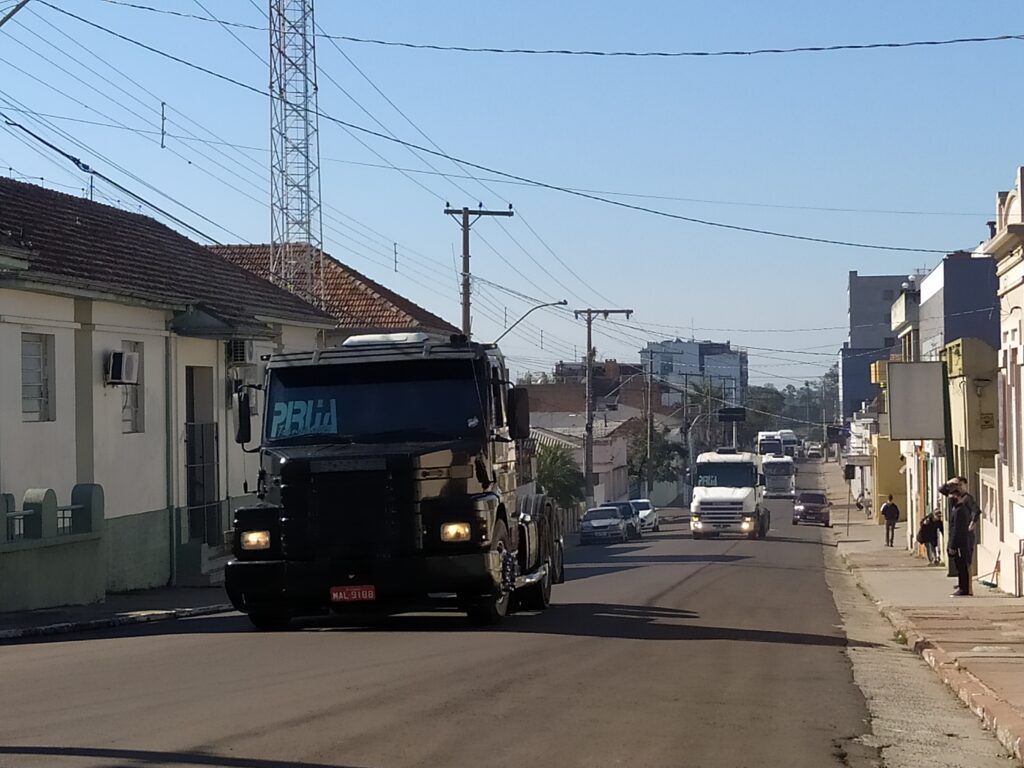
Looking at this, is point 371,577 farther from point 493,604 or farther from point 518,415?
point 518,415

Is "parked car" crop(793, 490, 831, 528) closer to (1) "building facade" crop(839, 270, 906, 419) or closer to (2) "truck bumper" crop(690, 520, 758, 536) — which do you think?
(2) "truck bumper" crop(690, 520, 758, 536)

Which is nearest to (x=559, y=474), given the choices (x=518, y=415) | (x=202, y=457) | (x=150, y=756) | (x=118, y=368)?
(x=202, y=457)

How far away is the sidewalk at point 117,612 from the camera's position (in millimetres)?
18191

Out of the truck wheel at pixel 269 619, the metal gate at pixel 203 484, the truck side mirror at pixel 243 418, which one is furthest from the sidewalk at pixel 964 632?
the metal gate at pixel 203 484

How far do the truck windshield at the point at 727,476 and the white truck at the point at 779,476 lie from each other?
127 feet

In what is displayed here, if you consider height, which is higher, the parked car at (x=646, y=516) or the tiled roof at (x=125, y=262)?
the tiled roof at (x=125, y=262)

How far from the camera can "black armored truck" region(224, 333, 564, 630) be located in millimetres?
14719

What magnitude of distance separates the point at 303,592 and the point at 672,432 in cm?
10920

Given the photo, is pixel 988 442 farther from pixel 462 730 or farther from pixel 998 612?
pixel 462 730

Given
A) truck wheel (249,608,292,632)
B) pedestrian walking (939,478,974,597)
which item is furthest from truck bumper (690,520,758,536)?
truck wheel (249,608,292,632)

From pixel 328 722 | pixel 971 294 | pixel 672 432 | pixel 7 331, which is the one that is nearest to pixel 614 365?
pixel 672 432

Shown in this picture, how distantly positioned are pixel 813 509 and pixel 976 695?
2249 inches

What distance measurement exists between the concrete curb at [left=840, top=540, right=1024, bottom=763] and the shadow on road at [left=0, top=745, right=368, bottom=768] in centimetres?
486

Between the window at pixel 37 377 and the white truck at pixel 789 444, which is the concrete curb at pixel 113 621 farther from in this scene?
the white truck at pixel 789 444
